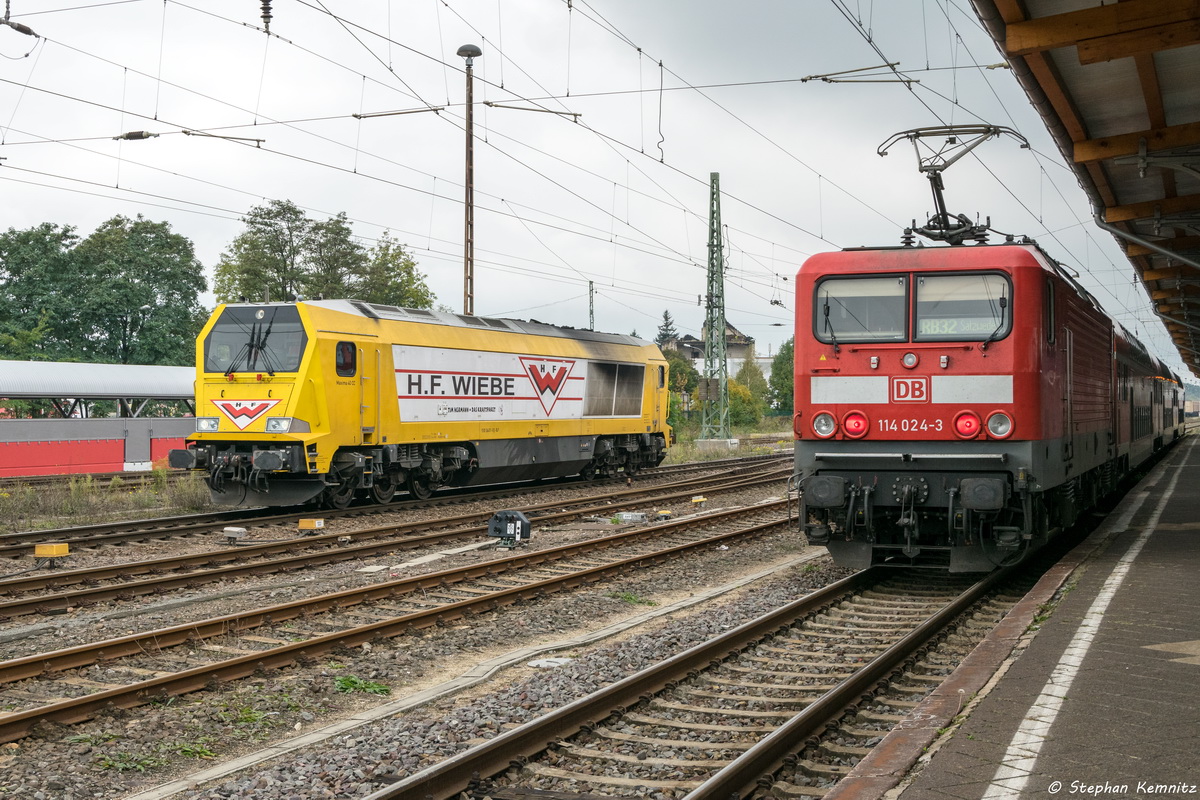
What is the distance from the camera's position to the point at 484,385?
2022 centimetres

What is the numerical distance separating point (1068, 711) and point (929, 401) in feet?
16.2

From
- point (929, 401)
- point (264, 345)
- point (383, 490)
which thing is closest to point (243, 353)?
point (264, 345)

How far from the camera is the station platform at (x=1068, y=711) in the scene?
4316mm

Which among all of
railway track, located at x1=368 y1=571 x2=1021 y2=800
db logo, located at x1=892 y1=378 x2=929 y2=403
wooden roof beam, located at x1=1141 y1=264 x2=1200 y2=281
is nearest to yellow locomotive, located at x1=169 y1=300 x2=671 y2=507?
db logo, located at x1=892 y1=378 x2=929 y2=403

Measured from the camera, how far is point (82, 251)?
2019 inches

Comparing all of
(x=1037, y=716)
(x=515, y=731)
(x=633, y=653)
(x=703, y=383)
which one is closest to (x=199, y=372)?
(x=633, y=653)

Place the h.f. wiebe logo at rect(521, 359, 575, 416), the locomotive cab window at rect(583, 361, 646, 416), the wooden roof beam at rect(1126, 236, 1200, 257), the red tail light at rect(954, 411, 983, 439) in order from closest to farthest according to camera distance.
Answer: the red tail light at rect(954, 411, 983, 439) → the wooden roof beam at rect(1126, 236, 1200, 257) → the h.f. wiebe logo at rect(521, 359, 575, 416) → the locomotive cab window at rect(583, 361, 646, 416)

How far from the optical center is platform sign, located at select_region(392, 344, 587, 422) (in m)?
18.4

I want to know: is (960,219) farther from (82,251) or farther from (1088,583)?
(82,251)

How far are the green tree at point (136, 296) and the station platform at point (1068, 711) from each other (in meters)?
49.6

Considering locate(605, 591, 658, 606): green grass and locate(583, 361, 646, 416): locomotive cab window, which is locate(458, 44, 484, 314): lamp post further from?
locate(605, 591, 658, 606): green grass

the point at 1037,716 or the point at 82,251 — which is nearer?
the point at 1037,716

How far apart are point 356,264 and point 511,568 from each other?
43917 mm

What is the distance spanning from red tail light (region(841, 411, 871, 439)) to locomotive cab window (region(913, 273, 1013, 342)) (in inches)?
36.2
